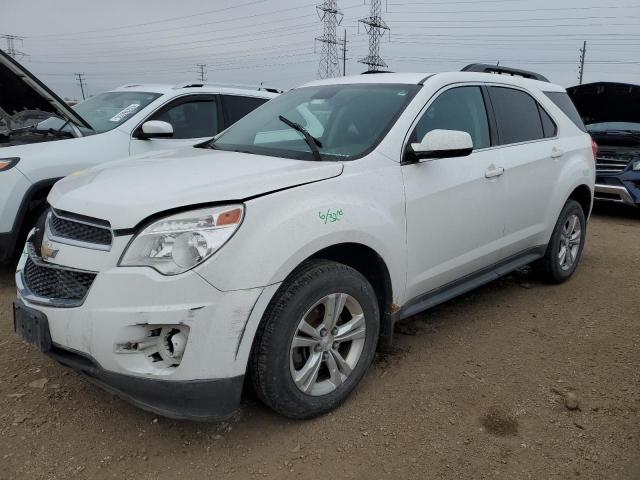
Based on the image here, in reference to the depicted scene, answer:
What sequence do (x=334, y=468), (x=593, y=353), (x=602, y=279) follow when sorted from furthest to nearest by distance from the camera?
(x=602, y=279), (x=593, y=353), (x=334, y=468)

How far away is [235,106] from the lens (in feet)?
19.5

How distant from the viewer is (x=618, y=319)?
4.06m

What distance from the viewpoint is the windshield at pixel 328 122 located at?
9.93 ft

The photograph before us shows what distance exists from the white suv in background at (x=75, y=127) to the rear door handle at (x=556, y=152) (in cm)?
322

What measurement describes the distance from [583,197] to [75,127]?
471cm

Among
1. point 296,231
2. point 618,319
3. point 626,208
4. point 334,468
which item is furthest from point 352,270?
point 626,208

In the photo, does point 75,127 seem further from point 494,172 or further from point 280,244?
point 494,172

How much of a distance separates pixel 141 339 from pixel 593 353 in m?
2.85

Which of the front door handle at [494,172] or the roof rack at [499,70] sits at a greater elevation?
the roof rack at [499,70]

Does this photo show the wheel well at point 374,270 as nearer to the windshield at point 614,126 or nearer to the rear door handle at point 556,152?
the rear door handle at point 556,152

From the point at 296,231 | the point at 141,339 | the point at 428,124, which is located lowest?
the point at 141,339

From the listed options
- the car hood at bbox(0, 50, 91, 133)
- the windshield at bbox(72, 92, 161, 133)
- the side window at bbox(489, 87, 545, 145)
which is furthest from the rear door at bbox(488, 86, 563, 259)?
the car hood at bbox(0, 50, 91, 133)

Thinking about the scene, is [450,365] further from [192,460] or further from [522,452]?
[192,460]

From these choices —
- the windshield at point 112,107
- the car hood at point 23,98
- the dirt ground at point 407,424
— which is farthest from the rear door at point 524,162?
the car hood at point 23,98
